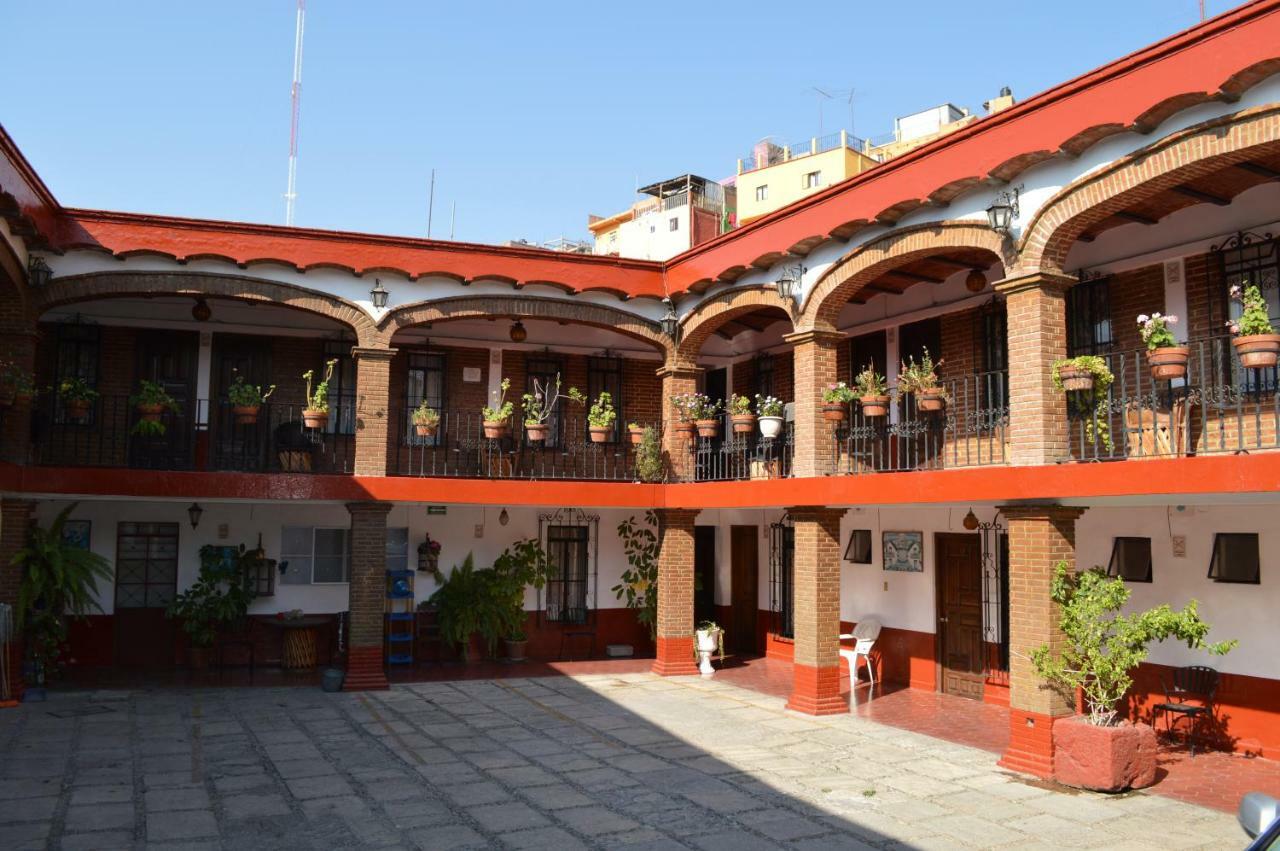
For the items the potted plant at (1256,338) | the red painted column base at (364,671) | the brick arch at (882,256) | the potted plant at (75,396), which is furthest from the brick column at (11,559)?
the potted plant at (1256,338)

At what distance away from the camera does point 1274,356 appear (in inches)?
320

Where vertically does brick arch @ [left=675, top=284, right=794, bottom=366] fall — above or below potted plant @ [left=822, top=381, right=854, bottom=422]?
above

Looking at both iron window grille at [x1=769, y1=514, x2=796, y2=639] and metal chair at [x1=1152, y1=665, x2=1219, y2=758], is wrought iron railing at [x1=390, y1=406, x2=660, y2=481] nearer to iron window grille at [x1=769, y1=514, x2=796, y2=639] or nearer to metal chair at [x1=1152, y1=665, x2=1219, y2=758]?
iron window grille at [x1=769, y1=514, x2=796, y2=639]

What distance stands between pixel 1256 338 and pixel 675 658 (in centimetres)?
980

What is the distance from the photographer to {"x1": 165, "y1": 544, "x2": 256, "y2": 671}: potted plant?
1495cm

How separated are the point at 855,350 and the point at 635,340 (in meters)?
3.72

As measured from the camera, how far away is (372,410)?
1430 cm

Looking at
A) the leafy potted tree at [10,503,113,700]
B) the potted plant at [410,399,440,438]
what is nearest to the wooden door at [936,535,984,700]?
Answer: the potted plant at [410,399,440,438]

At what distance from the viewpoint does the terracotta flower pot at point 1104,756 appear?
8891 millimetres

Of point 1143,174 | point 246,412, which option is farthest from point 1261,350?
point 246,412

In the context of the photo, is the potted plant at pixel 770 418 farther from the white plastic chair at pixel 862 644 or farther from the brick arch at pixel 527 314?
the white plastic chair at pixel 862 644

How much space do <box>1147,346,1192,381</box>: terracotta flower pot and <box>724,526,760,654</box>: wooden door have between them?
9.82 meters

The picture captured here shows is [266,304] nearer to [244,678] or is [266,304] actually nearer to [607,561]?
[244,678]

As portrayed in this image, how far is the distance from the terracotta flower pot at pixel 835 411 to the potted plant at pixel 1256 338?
5011 millimetres
